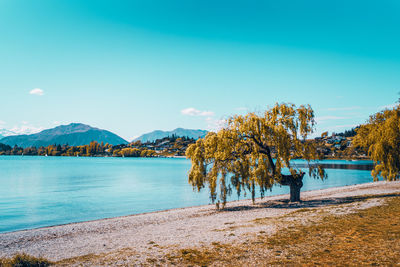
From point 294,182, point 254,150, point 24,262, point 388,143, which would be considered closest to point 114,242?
point 24,262

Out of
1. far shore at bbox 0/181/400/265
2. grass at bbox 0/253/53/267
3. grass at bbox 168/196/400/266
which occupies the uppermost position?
grass at bbox 168/196/400/266

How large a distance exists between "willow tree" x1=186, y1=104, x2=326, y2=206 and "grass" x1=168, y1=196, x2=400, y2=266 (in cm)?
1046

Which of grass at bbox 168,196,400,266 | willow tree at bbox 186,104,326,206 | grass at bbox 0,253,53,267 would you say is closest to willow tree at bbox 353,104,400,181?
willow tree at bbox 186,104,326,206

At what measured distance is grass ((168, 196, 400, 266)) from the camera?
32.3ft

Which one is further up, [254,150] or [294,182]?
[254,150]

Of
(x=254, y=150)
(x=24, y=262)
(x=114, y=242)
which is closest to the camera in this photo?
(x=24, y=262)

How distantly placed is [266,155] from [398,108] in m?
16.3

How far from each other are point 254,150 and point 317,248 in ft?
47.8

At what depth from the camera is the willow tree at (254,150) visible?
25.1 m

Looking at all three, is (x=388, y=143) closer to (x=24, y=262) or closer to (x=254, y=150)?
(x=254, y=150)

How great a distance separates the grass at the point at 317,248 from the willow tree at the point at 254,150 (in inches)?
412

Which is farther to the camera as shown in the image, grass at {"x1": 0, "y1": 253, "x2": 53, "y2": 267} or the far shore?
the far shore

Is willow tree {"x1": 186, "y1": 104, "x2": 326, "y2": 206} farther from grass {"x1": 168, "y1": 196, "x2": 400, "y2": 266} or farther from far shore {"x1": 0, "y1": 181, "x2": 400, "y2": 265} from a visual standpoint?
grass {"x1": 168, "y1": 196, "x2": 400, "y2": 266}

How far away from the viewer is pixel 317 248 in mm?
11148
